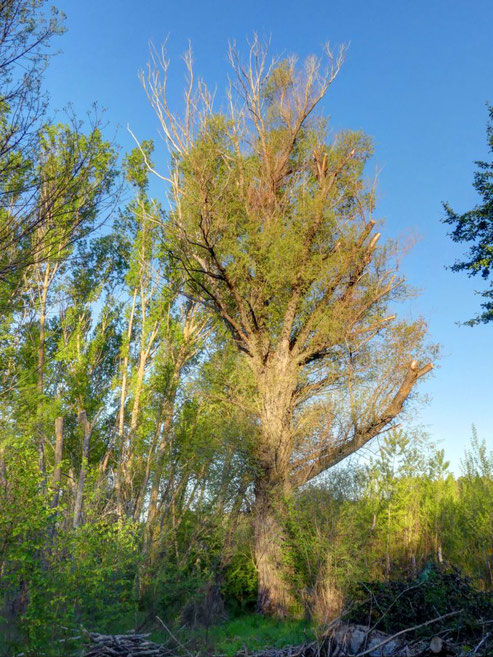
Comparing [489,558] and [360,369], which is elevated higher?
[360,369]

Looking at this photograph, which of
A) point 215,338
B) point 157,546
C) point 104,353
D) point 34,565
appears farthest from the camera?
point 104,353

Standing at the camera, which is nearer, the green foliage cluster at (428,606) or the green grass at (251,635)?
the green foliage cluster at (428,606)

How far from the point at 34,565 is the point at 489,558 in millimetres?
10221

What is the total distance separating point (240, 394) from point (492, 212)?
904 cm

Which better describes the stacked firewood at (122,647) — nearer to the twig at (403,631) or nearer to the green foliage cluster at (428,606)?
the twig at (403,631)

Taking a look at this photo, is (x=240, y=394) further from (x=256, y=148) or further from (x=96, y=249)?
(x=96, y=249)

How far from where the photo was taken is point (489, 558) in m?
12.1

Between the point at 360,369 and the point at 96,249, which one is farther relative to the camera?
the point at 96,249

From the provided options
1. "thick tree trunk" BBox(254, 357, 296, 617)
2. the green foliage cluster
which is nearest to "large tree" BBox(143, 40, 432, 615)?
"thick tree trunk" BBox(254, 357, 296, 617)

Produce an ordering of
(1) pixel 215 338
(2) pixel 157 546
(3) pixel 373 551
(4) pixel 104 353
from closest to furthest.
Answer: (2) pixel 157 546
(3) pixel 373 551
(1) pixel 215 338
(4) pixel 104 353

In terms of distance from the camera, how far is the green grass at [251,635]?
25.3 ft

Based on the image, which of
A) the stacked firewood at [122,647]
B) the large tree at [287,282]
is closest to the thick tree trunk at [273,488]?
the large tree at [287,282]

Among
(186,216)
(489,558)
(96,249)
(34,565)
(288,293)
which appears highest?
(96,249)

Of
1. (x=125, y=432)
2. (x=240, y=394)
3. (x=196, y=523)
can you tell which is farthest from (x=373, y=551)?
(x=125, y=432)
